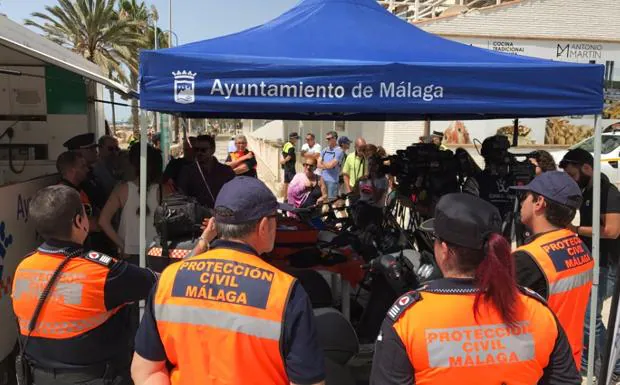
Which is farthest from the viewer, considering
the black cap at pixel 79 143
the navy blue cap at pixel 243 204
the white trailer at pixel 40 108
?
the white trailer at pixel 40 108

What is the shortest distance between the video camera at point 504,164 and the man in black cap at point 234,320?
3.74 meters

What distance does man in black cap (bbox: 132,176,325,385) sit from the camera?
1.43 m

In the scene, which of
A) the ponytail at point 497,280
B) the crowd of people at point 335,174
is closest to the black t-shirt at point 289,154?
the crowd of people at point 335,174

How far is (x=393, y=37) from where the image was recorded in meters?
3.41

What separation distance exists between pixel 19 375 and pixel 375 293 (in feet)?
6.83

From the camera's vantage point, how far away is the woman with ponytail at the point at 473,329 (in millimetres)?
1406

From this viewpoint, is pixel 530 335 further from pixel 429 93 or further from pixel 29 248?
pixel 29 248

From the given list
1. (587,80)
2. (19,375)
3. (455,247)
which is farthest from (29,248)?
(587,80)

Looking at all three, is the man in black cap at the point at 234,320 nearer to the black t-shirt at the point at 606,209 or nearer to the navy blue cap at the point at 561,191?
the navy blue cap at the point at 561,191

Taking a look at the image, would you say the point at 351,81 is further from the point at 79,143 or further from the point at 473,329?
the point at 79,143

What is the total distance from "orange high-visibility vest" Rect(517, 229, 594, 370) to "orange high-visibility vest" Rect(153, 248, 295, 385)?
125cm

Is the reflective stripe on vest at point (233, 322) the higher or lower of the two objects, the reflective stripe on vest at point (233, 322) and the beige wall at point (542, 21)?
the lower

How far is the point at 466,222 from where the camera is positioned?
4.80 ft

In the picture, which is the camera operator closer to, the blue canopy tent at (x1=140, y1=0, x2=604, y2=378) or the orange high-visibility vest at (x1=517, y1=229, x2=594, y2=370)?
the blue canopy tent at (x1=140, y1=0, x2=604, y2=378)
